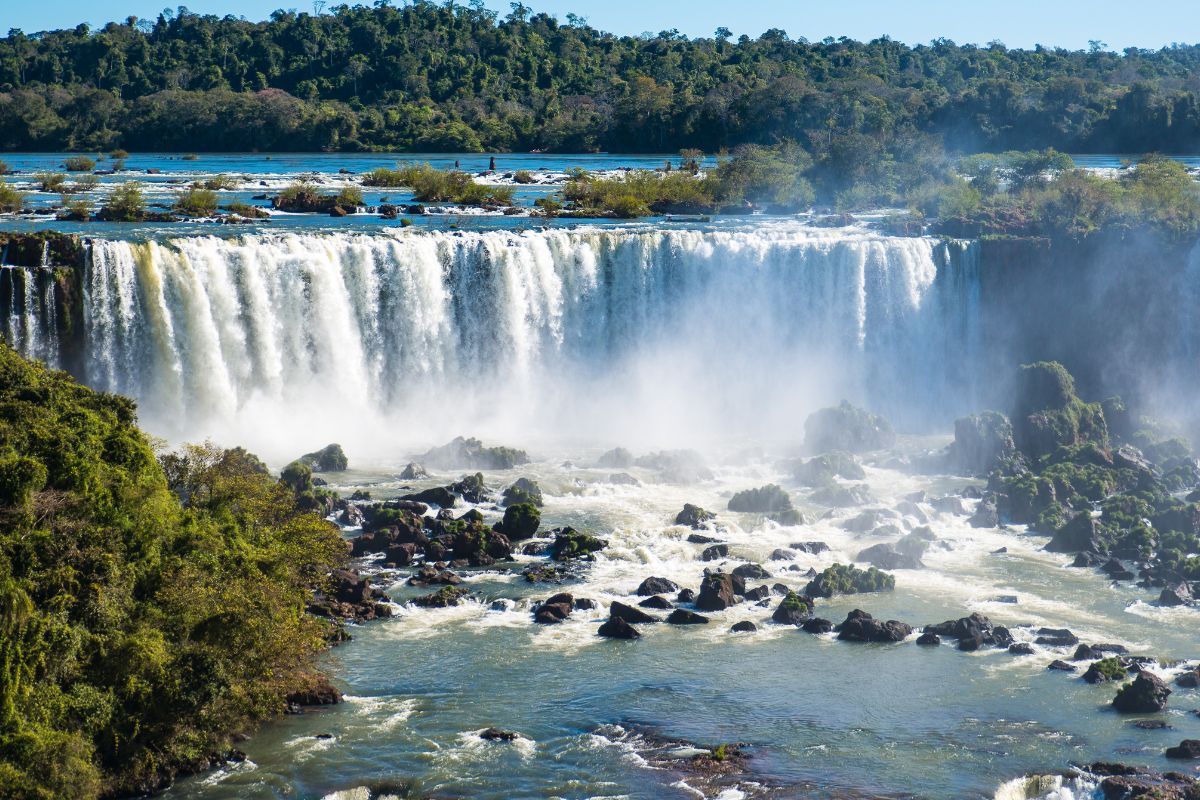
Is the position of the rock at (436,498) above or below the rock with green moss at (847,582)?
above

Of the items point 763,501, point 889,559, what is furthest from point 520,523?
point 889,559

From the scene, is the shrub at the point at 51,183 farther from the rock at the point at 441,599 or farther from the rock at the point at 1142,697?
the rock at the point at 1142,697

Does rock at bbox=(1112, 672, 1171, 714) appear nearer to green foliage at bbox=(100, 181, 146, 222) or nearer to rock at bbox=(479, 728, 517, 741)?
rock at bbox=(479, 728, 517, 741)

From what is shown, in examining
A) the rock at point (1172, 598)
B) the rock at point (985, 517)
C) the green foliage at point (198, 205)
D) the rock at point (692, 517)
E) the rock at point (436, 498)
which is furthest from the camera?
the green foliage at point (198, 205)

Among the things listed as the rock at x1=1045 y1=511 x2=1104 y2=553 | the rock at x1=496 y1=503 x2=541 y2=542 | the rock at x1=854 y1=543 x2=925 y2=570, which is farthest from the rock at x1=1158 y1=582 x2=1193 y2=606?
the rock at x1=496 y1=503 x2=541 y2=542

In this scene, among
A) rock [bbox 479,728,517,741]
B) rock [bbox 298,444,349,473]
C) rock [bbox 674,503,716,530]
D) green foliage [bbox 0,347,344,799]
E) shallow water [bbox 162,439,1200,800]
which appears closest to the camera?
green foliage [bbox 0,347,344,799]

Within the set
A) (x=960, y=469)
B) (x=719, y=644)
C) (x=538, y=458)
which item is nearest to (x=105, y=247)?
(x=538, y=458)

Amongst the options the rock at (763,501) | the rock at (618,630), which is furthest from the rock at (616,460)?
the rock at (618,630)
